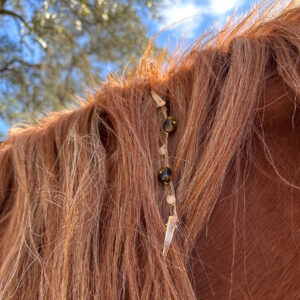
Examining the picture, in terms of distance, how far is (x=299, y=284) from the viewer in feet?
1.35

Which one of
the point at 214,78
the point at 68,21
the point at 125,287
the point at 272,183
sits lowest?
the point at 125,287

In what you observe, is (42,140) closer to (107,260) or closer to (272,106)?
(107,260)

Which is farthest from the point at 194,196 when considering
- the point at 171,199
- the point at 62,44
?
the point at 62,44

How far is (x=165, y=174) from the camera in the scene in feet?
1.59

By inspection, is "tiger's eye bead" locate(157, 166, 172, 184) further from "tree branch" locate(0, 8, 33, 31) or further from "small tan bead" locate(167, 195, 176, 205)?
"tree branch" locate(0, 8, 33, 31)

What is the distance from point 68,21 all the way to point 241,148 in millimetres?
2953

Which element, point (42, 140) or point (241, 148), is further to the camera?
point (42, 140)

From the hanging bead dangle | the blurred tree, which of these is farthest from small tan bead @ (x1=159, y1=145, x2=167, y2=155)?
the blurred tree


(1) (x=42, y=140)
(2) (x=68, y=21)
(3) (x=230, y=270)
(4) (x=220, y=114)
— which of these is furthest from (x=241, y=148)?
(2) (x=68, y=21)

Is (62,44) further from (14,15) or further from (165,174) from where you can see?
(165,174)

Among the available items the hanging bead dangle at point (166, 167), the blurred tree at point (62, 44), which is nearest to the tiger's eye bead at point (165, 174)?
the hanging bead dangle at point (166, 167)

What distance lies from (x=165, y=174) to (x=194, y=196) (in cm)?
5

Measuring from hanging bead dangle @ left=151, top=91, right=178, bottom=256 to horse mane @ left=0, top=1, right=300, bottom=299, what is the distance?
10 mm

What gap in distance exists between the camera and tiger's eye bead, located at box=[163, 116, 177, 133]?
519 millimetres
